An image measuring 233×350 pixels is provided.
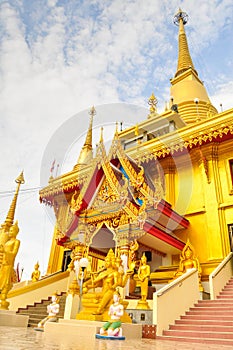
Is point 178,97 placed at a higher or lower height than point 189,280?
higher

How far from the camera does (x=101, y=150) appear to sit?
1073 centimetres

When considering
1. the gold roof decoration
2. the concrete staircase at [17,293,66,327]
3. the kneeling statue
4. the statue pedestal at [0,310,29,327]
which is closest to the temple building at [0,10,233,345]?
the concrete staircase at [17,293,66,327]

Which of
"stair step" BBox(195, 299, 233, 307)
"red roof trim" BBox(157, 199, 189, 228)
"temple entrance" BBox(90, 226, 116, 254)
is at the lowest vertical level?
"stair step" BBox(195, 299, 233, 307)

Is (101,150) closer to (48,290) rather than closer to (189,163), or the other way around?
(189,163)

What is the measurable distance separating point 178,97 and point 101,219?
12049 millimetres

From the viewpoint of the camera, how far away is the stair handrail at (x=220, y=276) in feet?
24.2

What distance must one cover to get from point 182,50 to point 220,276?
20236 mm

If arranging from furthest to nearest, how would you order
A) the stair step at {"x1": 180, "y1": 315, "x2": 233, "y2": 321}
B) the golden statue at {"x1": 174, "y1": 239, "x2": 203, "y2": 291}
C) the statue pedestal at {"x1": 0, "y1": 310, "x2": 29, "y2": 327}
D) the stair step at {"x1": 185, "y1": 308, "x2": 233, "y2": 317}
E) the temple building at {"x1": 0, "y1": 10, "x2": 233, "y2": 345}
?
the golden statue at {"x1": 174, "y1": 239, "x2": 203, "y2": 291} → the statue pedestal at {"x1": 0, "y1": 310, "x2": 29, "y2": 327} → the temple building at {"x1": 0, "y1": 10, "x2": 233, "y2": 345} → the stair step at {"x1": 185, "y1": 308, "x2": 233, "y2": 317} → the stair step at {"x1": 180, "y1": 315, "x2": 233, "y2": 321}

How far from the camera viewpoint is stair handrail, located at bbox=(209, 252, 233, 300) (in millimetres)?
7372

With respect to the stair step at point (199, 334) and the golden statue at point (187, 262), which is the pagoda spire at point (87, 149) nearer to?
the golden statue at point (187, 262)

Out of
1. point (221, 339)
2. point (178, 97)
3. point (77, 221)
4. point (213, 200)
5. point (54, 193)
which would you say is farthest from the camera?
point (178, 97)

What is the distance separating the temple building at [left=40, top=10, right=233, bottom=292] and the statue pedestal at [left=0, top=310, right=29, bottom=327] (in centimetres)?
272

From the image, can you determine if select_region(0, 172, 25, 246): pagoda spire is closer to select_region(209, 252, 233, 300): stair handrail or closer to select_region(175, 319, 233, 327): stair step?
select_region(175, 319, 233, 327): stair step

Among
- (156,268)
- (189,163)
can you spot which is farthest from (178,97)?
(156,268)
